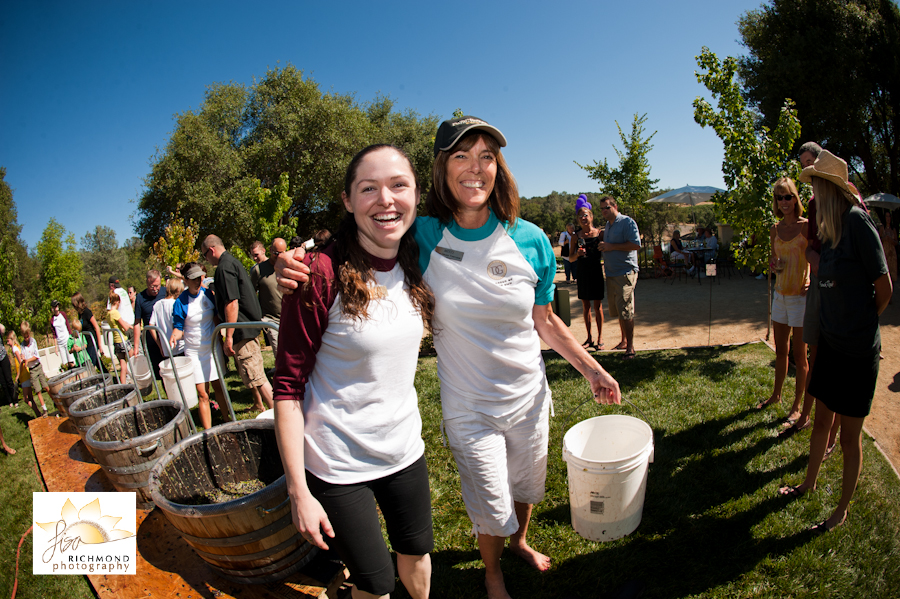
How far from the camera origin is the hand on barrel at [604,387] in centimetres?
233

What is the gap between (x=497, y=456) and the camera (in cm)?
211

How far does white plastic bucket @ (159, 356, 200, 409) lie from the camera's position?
440 cm

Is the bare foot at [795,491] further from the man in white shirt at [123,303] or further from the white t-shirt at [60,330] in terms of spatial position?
the white t-shirt at [60,330]

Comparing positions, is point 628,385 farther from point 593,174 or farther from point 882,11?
point 882,11

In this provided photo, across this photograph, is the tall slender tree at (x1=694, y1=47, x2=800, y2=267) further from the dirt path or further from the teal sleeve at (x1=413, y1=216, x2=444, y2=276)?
the teal sleeve at (x1=413, y1=216, x2=444, y2=276)

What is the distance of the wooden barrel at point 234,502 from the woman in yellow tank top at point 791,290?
13.6 feet

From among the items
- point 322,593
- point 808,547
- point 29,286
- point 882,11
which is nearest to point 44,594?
point 322,593

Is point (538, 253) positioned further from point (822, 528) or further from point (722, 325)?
point (722, 325)

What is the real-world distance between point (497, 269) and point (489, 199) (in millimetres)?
391

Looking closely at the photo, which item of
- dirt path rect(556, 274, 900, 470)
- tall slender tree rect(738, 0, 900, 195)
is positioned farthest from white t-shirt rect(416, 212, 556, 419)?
tall slender tree rect(738, 0, 900, 195)

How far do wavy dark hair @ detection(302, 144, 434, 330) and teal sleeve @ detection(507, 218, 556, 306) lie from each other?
0.50 meters

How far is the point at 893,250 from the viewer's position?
352cm

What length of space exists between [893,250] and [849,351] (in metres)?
1.50

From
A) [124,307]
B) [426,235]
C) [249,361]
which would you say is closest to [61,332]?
[124,307]
